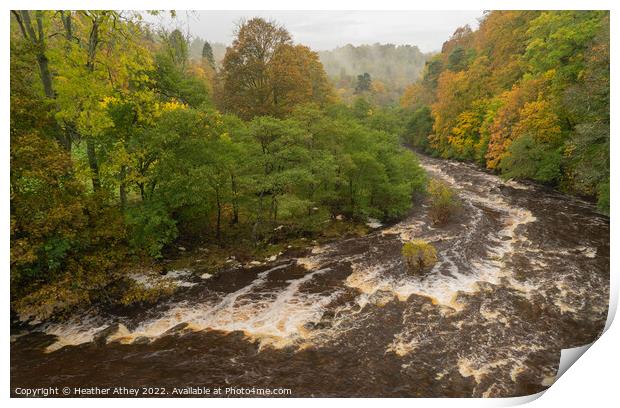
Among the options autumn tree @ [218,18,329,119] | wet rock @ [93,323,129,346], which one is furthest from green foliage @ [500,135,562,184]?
wet rock @ [93,323,129,346]

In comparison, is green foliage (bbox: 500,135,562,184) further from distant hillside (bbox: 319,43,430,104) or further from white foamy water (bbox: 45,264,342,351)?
distant hillside (bbox: 319,43,430,104)

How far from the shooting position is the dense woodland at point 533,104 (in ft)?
47.0

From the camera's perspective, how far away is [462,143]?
32.2 metres

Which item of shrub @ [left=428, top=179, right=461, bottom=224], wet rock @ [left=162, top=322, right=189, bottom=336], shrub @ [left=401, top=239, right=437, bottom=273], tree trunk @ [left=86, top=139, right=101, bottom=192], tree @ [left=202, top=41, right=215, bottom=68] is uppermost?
tree @ [left=202, top=41, right=215, bottom=68]

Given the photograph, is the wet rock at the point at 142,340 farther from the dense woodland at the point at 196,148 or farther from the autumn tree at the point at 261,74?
the autumn tree at the point at 261,74

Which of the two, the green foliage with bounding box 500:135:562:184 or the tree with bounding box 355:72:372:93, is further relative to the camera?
the tree with bounding box 355:72:372:93

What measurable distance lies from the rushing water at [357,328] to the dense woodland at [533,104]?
5.10 m

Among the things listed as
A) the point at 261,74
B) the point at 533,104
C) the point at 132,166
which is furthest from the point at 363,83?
the point at 132,166

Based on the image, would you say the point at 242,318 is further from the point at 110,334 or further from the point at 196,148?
the point at 196,148

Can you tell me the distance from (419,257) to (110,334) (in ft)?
30.7

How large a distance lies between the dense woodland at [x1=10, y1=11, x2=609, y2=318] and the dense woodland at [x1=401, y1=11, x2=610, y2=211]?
119 mm

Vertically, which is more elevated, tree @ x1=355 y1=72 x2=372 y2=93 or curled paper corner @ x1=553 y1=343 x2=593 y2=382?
tree @ x1=355 y1=72 x2=372 y2=93

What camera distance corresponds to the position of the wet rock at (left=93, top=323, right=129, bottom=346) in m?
8.59

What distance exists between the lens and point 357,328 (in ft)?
29.6
